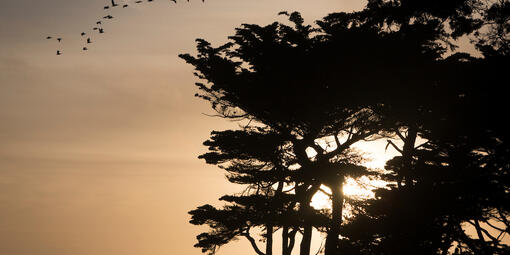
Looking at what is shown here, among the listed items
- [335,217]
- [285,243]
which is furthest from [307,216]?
[285,243]

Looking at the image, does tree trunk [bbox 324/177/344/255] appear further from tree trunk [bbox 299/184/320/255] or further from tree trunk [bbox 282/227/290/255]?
tree trunk [bbox 282/227/290/255]

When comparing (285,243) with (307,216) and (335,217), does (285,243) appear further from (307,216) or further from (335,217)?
(335,217)

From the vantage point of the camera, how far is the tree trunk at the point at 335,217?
65.8 feet

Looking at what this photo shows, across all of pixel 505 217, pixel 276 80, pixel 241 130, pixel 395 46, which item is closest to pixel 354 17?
pixel 395 46

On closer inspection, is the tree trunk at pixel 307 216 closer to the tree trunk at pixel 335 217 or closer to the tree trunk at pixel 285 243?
the tree trunk at pixel 335 217

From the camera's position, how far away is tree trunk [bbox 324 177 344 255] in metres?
20.1

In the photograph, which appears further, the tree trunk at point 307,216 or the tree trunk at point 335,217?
the tree trunk at point 307,216

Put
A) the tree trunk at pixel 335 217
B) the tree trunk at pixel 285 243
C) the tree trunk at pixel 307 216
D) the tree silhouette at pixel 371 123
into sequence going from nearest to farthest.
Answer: the tree silhouette at pixel 371 123, the tree trunk at pixel 335 217, the tree trunk at pixel 307 216, the tree trunk at pixel 285 243

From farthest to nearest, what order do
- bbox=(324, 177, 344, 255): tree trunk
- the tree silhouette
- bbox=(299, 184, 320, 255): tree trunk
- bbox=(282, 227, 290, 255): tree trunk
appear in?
bbox=(282, 227, 290, 255): tree trunk → bbox=(299, 184, 320, 255): tree trunk → bbox=(324, 177, 344, 255): tree trunk → the tree silhouette

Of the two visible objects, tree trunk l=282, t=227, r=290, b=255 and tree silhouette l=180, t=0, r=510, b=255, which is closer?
tree silhouette l=180, t=0, r=510, b=255


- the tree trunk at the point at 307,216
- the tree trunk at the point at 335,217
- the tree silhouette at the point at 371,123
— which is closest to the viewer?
the tree silhouette at the point at 371,123

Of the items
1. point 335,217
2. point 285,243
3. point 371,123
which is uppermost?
point 371,123

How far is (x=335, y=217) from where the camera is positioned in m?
21.2

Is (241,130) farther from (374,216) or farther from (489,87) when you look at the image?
(489,87)
